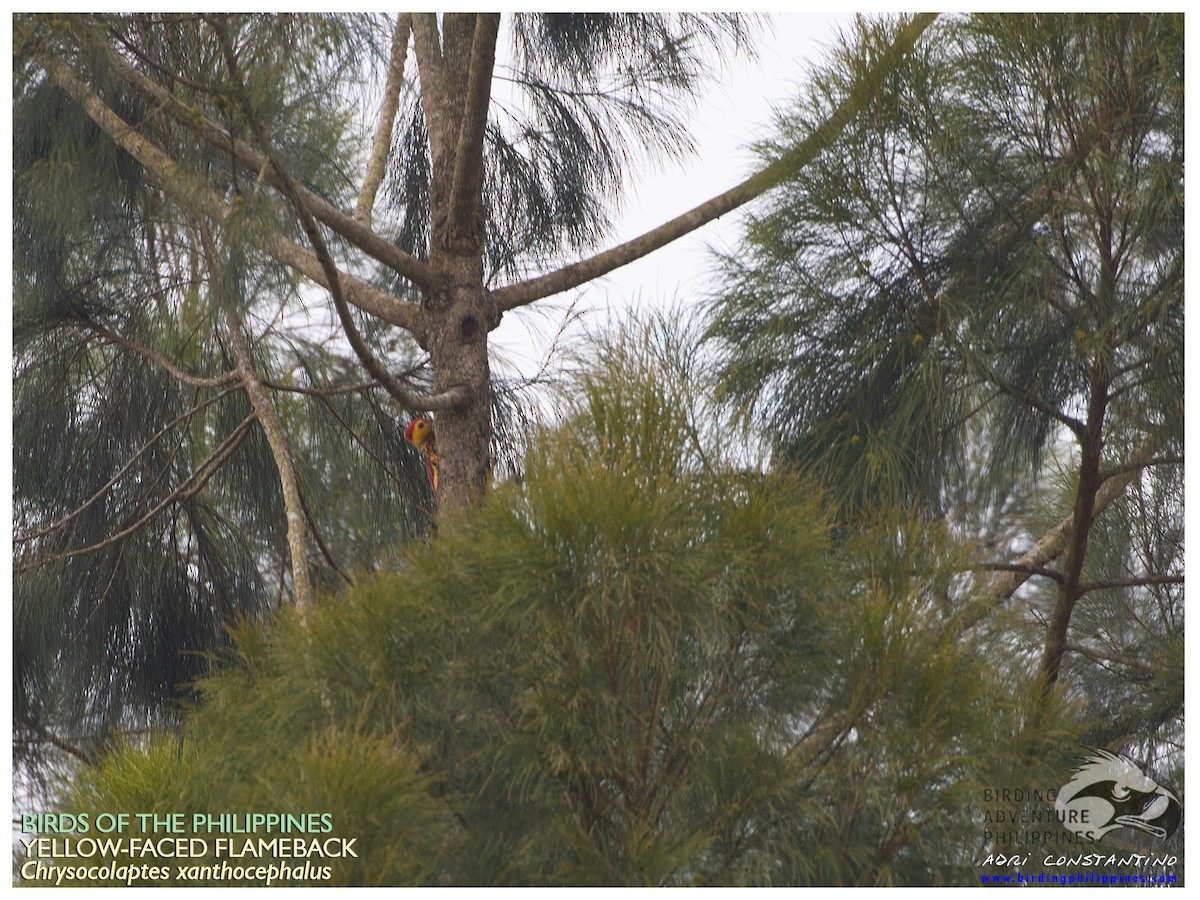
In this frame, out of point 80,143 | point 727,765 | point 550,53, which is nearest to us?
point 727,765

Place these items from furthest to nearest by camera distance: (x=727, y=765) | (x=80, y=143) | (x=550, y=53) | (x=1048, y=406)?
(x=550, y=53) → (x=80, y=143) → (x=1048, y=406) → (x=727, y=765)

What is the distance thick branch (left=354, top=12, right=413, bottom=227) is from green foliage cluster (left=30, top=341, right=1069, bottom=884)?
1129 millimetres

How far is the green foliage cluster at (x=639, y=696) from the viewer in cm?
139

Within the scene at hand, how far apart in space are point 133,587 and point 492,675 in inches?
58.2

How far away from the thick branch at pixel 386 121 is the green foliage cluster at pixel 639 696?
113cm

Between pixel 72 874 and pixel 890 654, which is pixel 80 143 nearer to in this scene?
pixel 72 874

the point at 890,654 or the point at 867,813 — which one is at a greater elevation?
the point at 890,654

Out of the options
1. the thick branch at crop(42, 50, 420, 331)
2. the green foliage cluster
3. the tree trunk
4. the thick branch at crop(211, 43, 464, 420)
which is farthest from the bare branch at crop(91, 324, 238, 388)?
the green foliage cluster

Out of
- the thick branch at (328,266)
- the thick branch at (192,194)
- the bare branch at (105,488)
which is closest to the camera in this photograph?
the thick branch at (328,266)

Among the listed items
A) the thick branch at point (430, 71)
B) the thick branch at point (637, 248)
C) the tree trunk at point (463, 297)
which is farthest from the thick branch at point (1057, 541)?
the thick branch at point (430, 71)

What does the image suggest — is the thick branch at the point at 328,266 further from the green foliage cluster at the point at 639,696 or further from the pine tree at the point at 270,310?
the green foliage cluster at the point at 639,696

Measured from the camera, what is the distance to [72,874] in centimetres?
142

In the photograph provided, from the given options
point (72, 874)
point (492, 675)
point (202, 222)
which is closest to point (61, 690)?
point (202, 222)

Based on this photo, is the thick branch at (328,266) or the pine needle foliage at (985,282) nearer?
the thick branch at (328,266)
